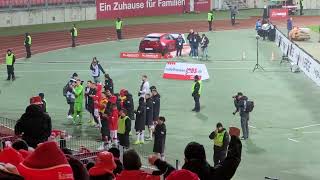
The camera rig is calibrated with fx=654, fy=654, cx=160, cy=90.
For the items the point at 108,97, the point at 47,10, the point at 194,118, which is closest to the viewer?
the point at 108,97

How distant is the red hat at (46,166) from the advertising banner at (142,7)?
167 feet

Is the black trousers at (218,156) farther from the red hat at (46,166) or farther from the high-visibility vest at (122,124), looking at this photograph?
the red hat at (46,166)

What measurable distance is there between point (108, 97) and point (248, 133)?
175 inches

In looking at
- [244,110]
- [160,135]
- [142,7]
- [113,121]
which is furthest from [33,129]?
[142,7]

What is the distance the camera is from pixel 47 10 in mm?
52688

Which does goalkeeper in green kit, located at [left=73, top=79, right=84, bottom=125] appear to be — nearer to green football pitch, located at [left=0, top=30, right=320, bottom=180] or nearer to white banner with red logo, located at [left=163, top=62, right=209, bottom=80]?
green football pitch, located at [left=0, top=30, right=320, bottom=180]

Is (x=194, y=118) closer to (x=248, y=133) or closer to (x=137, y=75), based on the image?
(x=248, y=133)

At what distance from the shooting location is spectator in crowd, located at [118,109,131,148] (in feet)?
59.3

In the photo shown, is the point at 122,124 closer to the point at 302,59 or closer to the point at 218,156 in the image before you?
the point at 218,156

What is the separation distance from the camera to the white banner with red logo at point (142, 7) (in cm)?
5697

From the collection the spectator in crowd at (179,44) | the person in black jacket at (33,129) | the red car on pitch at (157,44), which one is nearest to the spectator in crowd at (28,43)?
the red car on pitch at (157,44)

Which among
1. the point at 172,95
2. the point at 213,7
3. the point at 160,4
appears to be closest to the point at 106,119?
the point at 172,95

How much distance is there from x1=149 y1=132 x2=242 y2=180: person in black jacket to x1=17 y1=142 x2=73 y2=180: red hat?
1566 millimetres

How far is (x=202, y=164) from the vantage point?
23.8 ft
